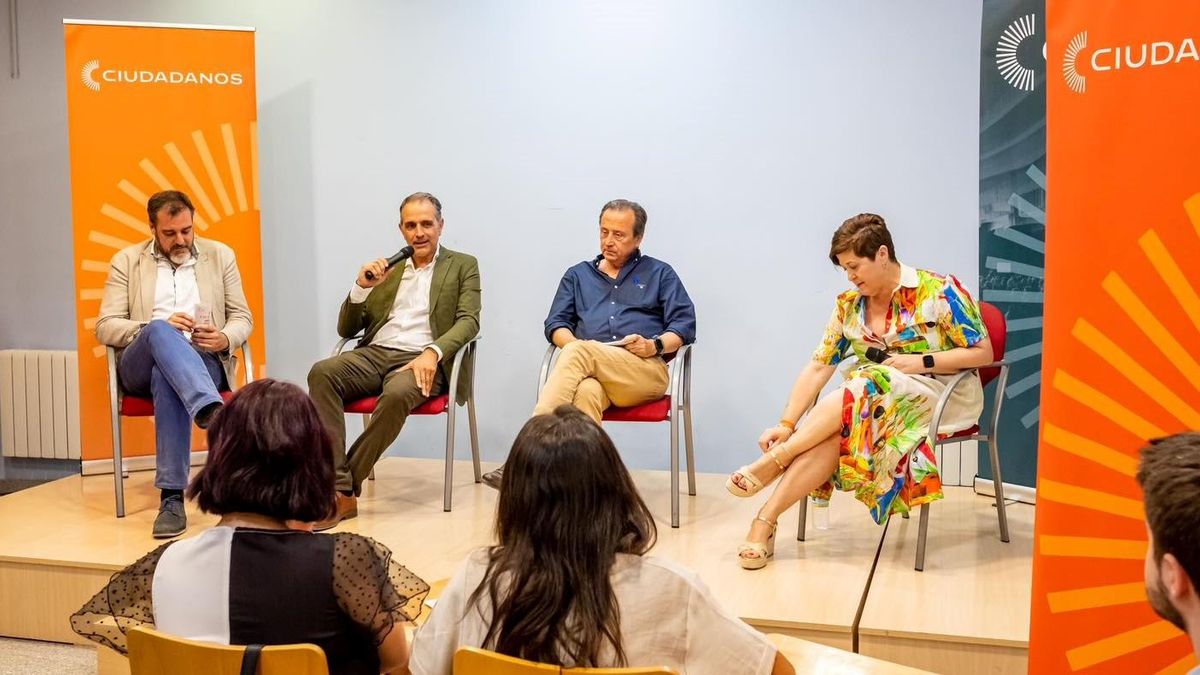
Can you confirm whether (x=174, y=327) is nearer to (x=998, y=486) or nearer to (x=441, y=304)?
(x=441, y=304)

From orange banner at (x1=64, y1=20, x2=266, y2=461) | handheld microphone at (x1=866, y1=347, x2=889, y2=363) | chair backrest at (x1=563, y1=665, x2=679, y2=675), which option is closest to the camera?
chair backrest at (x1=563, y1=665, x2=679, y2=675)

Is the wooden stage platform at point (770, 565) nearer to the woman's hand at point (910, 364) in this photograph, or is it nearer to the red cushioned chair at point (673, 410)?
the red cushioned chair at point (673, 410)

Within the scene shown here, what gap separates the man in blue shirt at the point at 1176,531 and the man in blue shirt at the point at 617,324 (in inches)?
100

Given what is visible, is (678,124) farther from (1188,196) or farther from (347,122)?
(1188,196)

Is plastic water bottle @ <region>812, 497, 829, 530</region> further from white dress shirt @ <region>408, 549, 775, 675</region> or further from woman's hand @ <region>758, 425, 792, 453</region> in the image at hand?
white dress shirt @ <region>408, 549, 775, 675</region>

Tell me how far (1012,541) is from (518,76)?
9.08 feet

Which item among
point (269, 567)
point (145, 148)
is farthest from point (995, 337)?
point (145, 148)

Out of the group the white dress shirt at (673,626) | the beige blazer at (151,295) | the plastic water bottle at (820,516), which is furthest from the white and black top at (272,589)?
the beige blazer at (151,295)

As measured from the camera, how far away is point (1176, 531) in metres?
1.32

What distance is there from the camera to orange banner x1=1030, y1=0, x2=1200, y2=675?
6.82 ft

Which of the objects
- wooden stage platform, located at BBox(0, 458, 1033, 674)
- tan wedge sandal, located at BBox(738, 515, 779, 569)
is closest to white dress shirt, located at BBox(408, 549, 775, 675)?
wooden stage platform, located at BBox(0, 458, 1033, 674)

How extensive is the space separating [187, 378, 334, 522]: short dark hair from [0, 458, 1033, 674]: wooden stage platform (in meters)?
1.45

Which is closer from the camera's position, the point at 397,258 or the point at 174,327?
the point at 174,327

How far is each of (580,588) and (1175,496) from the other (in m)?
0.77
